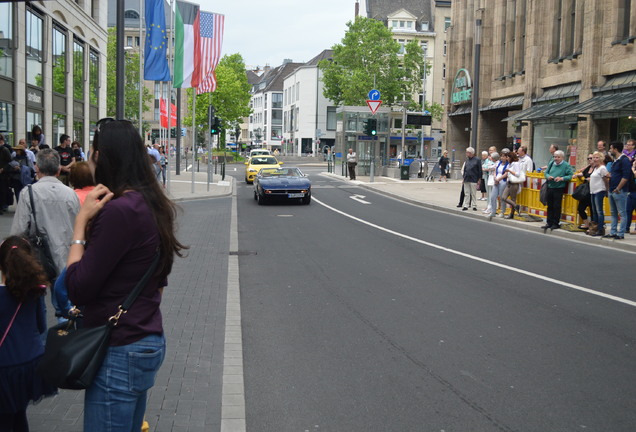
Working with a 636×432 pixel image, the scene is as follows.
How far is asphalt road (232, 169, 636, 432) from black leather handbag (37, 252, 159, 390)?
2.03 meters

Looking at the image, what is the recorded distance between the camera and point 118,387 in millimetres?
2926

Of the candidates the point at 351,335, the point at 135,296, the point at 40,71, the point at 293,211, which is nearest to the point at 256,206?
the point at 293,211

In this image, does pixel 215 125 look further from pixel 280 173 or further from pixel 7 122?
pixel 7 122

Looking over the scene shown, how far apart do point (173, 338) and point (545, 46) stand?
32.0 metres

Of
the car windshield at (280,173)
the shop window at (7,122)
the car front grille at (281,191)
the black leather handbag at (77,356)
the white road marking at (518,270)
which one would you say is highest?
the shop window at (7,122)

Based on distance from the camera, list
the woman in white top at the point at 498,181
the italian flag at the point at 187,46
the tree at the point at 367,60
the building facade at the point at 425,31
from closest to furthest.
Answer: the woman in white top at the point at 498,181
the italian flag at the point at 187,46
the tree at the point at 367,60
the building facade at the point at 425,31

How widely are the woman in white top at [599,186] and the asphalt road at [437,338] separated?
177 centimetres

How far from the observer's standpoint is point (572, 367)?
600cm

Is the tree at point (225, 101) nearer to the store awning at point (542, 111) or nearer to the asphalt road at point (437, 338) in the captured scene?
the store awning at point (542, 111)

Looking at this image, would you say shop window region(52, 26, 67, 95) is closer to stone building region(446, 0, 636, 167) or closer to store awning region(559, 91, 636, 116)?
stone building region(446, 0, 636, 167)

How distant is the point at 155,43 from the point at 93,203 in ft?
67.0

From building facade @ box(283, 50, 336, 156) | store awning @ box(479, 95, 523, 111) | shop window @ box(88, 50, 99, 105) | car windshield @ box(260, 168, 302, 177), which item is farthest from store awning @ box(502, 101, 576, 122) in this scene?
building facade @ box(283, 50, 336, 156)

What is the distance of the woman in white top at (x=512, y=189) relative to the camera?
64.0 feet

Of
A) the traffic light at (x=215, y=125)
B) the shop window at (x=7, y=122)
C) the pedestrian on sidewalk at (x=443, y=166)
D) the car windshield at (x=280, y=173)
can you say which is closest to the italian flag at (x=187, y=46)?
the car windshield at (x=280, y=173)
